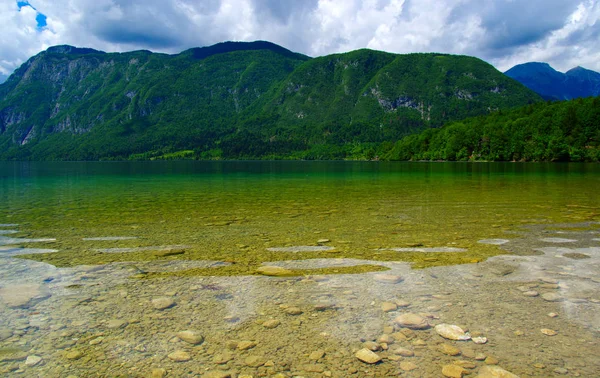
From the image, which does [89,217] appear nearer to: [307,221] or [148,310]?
[307,221]

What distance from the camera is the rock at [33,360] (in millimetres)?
4242

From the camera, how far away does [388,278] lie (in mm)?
7250

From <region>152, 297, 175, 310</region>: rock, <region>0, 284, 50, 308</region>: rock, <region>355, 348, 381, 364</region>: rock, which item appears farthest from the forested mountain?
<region>0, 284, 50, 308</region>: rock

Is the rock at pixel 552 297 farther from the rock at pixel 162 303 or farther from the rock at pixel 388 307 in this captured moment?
the rock at pixel 162 303

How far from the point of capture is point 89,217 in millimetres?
16078

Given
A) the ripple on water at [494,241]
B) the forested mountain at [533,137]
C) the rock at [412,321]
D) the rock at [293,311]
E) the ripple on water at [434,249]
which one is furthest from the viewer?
the forested mountain at [533,137]

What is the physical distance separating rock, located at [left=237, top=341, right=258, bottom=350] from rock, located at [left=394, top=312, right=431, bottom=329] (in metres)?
2.10

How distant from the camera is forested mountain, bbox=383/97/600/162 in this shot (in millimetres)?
117312

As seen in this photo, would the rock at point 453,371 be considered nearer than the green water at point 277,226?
Yes

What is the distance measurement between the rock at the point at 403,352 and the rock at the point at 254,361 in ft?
5.33

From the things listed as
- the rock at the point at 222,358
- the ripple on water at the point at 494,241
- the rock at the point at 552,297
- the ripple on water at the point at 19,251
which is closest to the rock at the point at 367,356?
the rock at the point at 222,358

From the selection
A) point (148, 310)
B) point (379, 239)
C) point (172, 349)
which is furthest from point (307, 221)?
point (172, 349)

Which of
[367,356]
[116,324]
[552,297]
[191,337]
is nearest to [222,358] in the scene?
[191,337]

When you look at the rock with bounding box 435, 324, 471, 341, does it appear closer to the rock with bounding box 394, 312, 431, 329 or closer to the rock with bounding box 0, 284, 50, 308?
the rock with bounding box 394, 312, 431, 329
